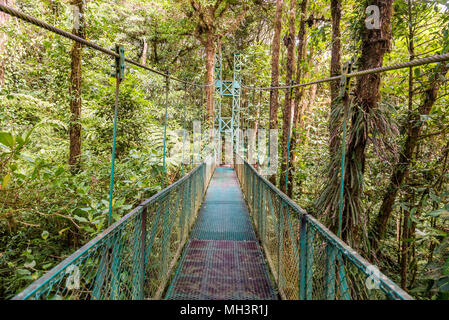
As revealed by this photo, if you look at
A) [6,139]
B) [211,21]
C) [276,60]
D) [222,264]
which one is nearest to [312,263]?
[222,264]

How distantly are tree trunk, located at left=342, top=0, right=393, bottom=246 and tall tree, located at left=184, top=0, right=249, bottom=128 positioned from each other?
716cm

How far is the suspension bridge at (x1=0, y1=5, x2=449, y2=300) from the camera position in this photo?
3.40 ft

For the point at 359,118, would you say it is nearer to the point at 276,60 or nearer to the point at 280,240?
the point at 280,240

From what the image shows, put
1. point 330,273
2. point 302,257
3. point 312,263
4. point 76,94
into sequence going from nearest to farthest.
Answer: point 330,273
point 312,263
point 302,257
point 76,94

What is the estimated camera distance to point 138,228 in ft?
5.56

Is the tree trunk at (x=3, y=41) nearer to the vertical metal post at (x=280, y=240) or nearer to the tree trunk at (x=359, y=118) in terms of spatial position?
the vertical metal post at (x=280, y=240)

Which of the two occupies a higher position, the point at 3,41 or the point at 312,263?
the point at 3,41

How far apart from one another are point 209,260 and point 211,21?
347 inches

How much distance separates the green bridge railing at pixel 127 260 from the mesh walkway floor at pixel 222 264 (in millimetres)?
168

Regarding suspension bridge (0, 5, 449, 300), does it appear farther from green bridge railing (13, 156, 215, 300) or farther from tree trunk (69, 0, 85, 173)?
tree trunk (69, 0, 85, 173)

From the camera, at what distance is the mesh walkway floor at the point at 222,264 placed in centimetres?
219

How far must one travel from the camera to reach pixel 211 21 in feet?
30.7

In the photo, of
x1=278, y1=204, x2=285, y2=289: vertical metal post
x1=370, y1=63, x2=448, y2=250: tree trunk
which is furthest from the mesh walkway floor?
x1=370, y1=63, x2=448, y2=250: tree trunk
